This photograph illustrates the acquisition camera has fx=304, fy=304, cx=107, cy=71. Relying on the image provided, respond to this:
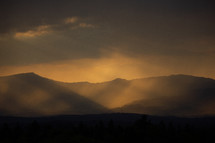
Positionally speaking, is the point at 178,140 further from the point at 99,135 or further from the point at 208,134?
the point at 99,135

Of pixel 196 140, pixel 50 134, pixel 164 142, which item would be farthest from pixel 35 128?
pixel 196 140

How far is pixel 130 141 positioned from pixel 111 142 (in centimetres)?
1382

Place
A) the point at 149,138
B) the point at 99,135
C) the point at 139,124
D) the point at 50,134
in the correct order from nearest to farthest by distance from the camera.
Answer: the point at 149,138
the point at 139,124
the point at 50,134
the point at 99,135

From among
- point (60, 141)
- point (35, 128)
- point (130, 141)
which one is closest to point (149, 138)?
point (130, 141)

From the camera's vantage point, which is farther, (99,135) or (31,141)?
(99,135)

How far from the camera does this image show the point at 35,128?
109812mm

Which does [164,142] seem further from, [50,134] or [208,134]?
[50,134]

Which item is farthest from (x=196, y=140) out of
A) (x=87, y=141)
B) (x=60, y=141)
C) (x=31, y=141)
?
(x=31, y=141)

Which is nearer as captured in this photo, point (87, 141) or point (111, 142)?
point (87, 141)

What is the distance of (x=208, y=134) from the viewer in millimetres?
111688

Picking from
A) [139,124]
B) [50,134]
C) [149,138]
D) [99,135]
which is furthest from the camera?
[99,135]

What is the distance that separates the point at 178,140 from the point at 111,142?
74.2ft

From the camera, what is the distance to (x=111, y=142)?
104 meters

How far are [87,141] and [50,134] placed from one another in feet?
58.9
